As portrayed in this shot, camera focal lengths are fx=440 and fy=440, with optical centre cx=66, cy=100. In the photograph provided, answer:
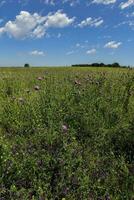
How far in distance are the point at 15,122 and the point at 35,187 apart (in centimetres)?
235

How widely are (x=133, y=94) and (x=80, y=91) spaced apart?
1.53 meters

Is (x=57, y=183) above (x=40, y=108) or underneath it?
underneath

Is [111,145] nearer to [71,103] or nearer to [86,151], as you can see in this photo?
[86,151]

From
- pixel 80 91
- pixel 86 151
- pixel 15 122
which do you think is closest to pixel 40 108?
pixel 15 122

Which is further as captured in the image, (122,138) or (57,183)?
(122,138)

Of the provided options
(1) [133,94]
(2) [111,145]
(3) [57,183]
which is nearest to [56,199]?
(3) [57,183]

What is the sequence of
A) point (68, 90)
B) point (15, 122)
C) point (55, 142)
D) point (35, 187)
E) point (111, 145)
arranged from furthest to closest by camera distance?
point (68, 90), point (15, 122), point (111, 145), point (55, 142), point (35, 187)

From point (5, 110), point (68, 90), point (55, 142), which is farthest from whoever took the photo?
point (68, 90)

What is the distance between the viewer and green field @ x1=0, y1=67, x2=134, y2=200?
544cm

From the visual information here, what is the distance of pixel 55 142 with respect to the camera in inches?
246

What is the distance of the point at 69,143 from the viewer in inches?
253

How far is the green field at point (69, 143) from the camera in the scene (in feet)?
17.8

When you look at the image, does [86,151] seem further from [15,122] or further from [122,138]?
[15,122]

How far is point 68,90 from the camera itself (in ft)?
29.3
